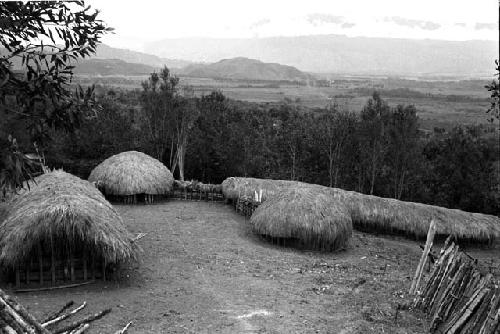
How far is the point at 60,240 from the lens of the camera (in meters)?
9.72

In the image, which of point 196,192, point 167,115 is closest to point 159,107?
point 167,115

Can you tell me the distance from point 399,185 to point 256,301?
13163 millimetres

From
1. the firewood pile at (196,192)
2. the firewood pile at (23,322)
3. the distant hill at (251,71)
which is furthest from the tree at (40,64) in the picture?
the distant hill at (251,71)

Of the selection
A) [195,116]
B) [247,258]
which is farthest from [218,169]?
[247,258]

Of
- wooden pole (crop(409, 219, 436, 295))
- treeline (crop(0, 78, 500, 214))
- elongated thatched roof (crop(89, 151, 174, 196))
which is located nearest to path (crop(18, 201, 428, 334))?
wooden pole (crop(409, 219, 436, 295))

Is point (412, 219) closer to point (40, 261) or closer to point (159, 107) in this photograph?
point (40, 261)

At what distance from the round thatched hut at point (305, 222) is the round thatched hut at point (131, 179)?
5.02 metres

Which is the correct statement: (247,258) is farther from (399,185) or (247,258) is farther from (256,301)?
(399,185)

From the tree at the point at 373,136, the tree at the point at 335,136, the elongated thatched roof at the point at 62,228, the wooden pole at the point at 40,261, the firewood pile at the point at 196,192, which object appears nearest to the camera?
the elongated thatched roof at the point at 62,228

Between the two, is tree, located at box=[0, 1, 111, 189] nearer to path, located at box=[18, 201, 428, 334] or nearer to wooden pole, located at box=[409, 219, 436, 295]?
path, located at box=[18, 201, 428, 334]

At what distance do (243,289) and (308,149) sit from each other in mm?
13485

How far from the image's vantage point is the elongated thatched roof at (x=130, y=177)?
56.5ft

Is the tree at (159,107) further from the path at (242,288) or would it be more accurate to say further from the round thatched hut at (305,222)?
the round thatched hut at (305,222)

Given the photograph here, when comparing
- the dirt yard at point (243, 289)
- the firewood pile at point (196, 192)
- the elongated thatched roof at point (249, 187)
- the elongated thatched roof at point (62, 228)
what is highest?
the elongated thatched roof at point (62, 228)
